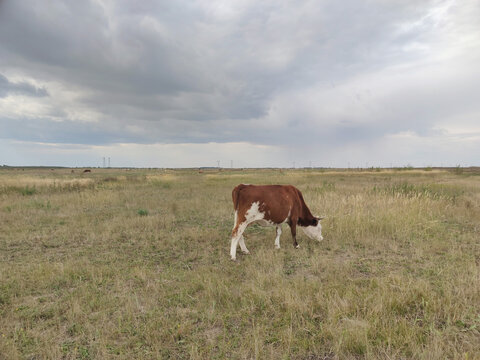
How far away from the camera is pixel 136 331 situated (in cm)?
341

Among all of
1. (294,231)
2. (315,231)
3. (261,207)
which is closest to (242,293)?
(261,207)

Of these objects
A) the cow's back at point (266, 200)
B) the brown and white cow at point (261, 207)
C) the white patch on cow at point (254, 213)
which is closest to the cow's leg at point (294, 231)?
the brown and white cow at point (261, 207)

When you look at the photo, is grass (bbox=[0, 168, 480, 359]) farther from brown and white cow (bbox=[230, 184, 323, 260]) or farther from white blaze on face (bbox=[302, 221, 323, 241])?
brown and white cow (bbox=[230, 184, 323, 260])

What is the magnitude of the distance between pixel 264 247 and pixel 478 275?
462 cm

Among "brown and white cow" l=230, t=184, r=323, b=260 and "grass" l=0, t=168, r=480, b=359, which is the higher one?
"brown and white cow" l=230, t=184, r=323, b=260

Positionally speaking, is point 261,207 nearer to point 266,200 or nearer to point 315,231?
point 266,200

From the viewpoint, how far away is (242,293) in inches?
173

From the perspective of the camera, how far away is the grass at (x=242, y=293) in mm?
3068

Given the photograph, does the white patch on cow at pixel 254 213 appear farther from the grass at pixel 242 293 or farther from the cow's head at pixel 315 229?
the cow's head at pixel 315 229

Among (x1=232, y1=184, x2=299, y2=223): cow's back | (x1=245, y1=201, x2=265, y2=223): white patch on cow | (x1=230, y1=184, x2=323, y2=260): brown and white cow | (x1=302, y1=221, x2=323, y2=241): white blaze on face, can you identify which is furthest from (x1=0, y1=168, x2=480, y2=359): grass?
(x1=232, y1=184, x2=299, y2=223): cow's back

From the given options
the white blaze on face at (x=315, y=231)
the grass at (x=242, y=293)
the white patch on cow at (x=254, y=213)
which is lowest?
the grass at (x=242, y=293)

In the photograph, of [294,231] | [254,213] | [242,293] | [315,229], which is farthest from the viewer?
[315,229]

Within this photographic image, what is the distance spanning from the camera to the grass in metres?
3.07

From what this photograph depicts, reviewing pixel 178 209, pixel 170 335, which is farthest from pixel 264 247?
pixel 178 209
